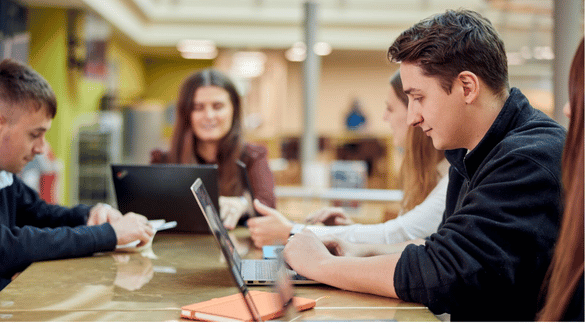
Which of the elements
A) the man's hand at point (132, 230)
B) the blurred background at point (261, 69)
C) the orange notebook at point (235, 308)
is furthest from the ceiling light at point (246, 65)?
the orange notebook at point (235, 308)

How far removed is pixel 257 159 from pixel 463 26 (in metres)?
1.62

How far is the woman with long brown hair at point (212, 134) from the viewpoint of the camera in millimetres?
2570

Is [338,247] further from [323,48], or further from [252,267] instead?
[323,48]

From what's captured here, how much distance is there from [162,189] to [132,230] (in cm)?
30

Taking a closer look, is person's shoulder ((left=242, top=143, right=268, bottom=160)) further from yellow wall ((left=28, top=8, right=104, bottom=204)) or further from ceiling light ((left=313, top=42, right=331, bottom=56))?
ceiling light ((left=313, top=42, right=331, bottom=56))

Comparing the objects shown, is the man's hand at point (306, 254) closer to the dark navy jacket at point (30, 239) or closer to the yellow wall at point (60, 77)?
the dark navy jacket at point (30, 239)

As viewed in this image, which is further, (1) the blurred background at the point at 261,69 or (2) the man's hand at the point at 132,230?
(1) the blurred background at the point at 261,69

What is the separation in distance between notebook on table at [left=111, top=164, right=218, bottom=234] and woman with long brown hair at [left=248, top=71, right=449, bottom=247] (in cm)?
26

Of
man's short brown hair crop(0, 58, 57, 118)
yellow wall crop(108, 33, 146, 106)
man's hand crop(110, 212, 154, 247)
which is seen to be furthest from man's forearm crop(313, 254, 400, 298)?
yellow wall crop(108, 33, 146, 106)

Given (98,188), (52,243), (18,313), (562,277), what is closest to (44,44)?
(98,188)

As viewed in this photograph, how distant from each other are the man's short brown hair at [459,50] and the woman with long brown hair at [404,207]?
0.58 metres

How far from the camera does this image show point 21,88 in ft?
5.21

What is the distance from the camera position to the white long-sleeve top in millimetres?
1634

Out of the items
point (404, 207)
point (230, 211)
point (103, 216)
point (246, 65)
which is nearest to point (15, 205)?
point (103, 216)
